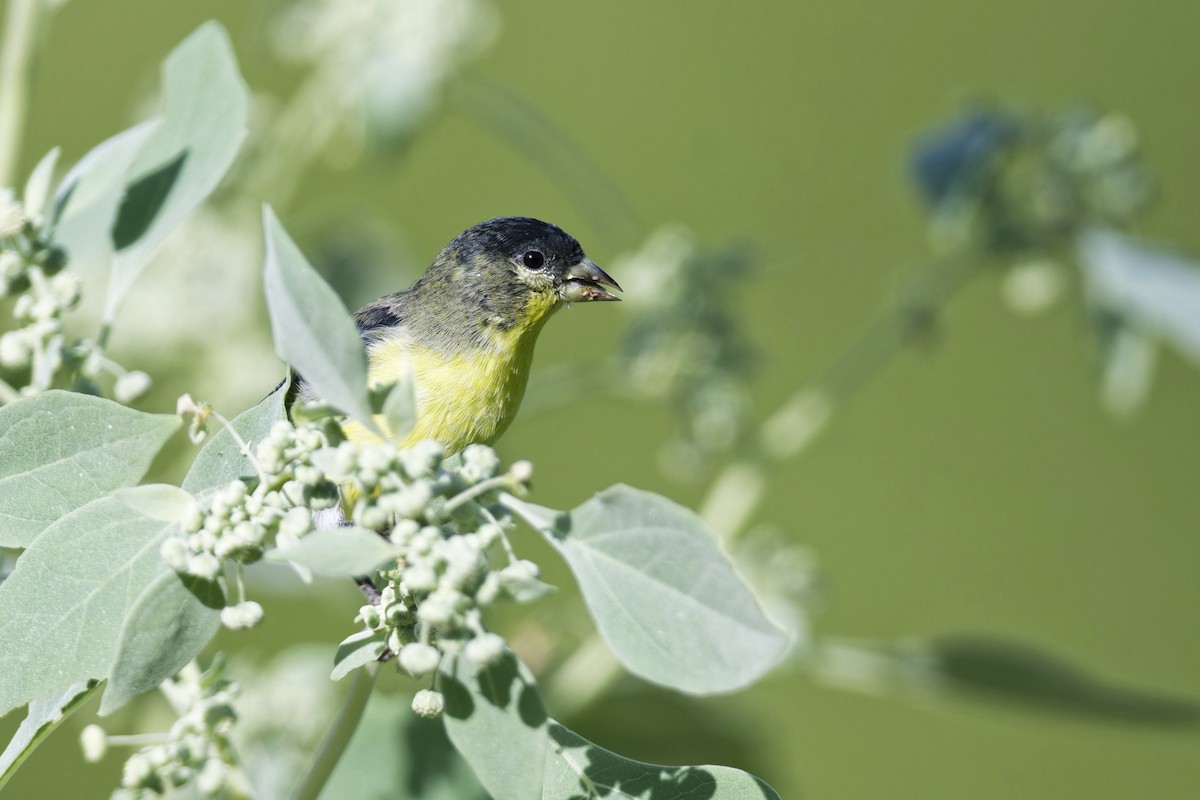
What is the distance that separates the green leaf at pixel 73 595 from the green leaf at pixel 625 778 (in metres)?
0.25

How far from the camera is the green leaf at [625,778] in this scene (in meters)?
0.68

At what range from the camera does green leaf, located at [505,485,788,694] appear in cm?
62

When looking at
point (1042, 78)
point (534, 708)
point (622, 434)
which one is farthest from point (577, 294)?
point (1042, 78)

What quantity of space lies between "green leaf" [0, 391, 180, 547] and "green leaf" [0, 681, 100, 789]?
0.29 ft

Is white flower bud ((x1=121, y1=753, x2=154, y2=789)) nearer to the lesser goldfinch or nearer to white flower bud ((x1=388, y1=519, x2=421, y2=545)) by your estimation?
white flower bud ((x1=388, y1=519, x2=421, y2=545))

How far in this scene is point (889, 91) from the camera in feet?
19.3

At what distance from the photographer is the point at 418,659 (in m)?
0.59

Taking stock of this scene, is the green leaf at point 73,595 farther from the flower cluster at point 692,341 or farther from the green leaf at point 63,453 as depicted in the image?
the flower cluster at point 692,341

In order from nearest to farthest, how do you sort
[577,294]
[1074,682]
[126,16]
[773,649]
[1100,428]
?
[773,649] → [577,294] → [1074,682] → [126,16] → [1100,428]

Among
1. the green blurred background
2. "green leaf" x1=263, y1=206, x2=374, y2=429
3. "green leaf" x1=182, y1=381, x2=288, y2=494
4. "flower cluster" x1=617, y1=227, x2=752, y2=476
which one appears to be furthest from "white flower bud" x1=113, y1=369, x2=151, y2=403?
the green blurred background

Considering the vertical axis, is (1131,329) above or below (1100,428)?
below

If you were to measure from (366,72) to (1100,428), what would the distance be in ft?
15.5

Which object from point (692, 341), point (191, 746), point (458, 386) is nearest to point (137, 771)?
point (191, 746)

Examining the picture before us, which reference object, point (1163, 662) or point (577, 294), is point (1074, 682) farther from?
point (1163, 662)
